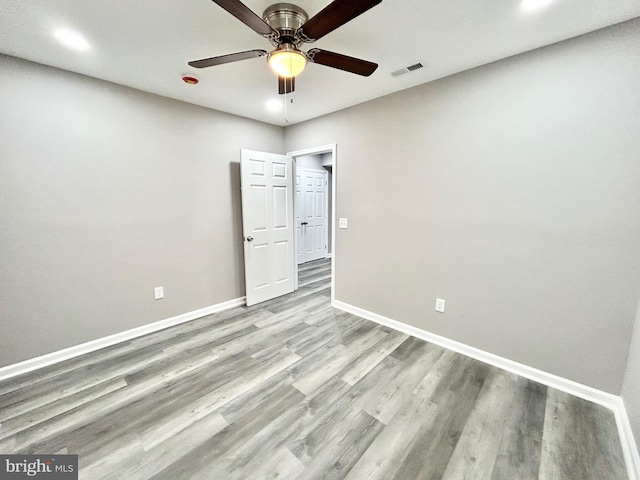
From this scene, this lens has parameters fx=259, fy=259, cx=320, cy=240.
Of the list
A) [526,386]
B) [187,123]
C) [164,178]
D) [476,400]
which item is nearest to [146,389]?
[164,178]

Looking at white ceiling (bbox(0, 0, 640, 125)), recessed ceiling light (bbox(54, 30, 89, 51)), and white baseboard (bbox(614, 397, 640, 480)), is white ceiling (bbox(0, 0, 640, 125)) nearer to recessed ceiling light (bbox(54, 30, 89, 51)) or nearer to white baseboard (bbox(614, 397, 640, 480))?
recessed ceiling light (bbox(54, 30, 89, 51))

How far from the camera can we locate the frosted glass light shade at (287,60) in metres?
1.49

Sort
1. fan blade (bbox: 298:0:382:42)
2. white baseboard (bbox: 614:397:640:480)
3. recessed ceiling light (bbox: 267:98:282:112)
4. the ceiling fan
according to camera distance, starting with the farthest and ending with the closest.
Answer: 1. recessed ceiling light (bbox: 267:98:282:112)
2. white baseboard (bbox: 614:397:640:480)
3. the ceiling fan
4. fan blade (bbox: 298:0:382:42)

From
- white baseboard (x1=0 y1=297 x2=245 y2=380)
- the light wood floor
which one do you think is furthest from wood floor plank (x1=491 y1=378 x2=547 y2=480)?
white baseboard (x1=0 y1=297 x2=245 y2=380)

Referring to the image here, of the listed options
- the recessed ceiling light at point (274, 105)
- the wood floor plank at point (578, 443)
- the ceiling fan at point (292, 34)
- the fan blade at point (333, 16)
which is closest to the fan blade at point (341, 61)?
the ceiling fan at point (292, 34)

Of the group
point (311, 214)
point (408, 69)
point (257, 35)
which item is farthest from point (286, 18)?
point (311, 214)

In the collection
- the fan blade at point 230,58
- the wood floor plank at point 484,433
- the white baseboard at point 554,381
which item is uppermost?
the fan blade at point 230,58

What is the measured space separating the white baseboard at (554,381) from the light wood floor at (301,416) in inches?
2.2

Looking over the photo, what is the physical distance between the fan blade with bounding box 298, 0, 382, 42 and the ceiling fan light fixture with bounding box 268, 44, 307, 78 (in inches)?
4.3

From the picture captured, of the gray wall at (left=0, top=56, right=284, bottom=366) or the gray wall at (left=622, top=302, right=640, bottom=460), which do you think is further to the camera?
the gray wall at (left=0, top=56, right=284, bottom=366)

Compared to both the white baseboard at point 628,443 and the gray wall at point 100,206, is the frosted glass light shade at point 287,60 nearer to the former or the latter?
the gray wall at point 100,206

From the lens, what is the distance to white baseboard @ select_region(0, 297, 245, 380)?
81.9 inches

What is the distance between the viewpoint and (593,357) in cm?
180

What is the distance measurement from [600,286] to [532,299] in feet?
1.27
